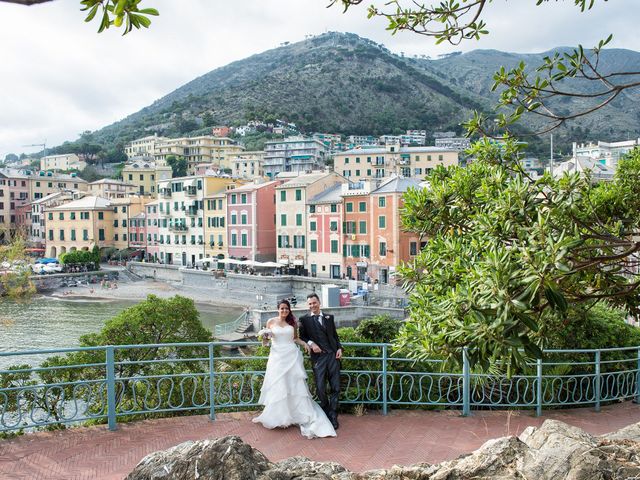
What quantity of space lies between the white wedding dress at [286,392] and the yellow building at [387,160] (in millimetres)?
65879

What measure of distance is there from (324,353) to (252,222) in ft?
151

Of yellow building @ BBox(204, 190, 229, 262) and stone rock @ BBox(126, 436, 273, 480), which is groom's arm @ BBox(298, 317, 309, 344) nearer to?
stone rock @ BBox(126, 436, 273, 480)

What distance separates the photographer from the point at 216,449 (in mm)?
3482

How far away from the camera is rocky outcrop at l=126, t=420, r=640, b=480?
339 centimetres

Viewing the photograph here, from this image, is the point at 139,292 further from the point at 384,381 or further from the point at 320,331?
the point at 320,331

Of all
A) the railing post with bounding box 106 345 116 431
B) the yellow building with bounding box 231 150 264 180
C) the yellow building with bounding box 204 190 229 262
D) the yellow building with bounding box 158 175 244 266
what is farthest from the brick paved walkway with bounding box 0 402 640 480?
the yellow building with bounding box 231 150 264 180

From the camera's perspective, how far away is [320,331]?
638 cm

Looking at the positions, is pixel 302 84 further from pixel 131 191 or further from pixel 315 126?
pixel 131 191

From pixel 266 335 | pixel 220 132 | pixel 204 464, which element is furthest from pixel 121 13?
pixel 220 132

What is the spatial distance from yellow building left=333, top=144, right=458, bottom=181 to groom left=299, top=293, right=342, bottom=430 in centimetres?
6573

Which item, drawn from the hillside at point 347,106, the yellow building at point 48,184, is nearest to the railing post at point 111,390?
the yellow building at point 48,184

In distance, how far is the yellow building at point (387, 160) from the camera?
237ft

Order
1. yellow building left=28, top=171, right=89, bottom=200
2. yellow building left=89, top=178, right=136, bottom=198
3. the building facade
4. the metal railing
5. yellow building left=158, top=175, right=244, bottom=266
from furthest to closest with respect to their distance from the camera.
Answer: the building facade, yellow building left=28, top=171, right=89, bottom=200, yellow building left=89, top=178, right=136, bottom=198, yellow building left=158, top=175, right=244, bottom=266, the metal railing

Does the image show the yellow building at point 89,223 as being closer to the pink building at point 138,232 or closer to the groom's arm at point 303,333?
the pink building at point 138,232
